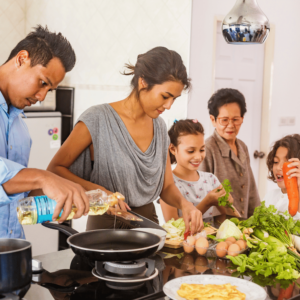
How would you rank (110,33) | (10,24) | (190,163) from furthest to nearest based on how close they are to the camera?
(10,24) < (110,33) < (190,163)

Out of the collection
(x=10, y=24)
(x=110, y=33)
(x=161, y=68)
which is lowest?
(x=161, y=68)

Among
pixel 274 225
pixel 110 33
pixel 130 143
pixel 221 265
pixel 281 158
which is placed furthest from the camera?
pixel 110 33

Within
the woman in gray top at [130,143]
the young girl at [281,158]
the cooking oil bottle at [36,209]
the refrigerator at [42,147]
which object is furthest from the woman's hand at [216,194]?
the refrigerator at [42,147]

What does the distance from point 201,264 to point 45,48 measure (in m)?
0.89

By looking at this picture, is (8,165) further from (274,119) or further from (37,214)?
(274,119)

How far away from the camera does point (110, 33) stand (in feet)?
11.6

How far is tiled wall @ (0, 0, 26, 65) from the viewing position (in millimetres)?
3910

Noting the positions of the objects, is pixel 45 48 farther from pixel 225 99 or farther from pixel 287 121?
pixel 287 121

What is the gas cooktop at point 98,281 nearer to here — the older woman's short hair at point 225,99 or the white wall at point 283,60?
the older woman's short hair at point 225,99

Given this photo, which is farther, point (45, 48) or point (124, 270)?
point (45, 48)

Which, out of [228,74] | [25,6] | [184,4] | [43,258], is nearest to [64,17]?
[25,6]

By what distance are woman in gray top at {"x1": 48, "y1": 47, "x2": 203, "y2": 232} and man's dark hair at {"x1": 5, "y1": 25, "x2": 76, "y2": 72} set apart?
43 cm

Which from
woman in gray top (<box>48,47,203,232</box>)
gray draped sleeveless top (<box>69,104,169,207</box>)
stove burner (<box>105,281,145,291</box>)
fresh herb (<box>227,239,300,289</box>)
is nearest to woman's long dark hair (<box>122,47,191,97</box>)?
woman in gray top (<box>48,47,203,232</box>)

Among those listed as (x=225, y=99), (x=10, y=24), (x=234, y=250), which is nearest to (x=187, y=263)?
(x=234, y=250)
